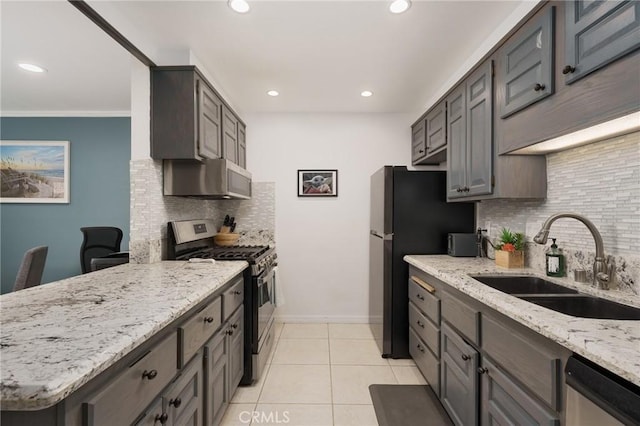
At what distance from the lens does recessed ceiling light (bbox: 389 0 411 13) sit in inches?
63.8

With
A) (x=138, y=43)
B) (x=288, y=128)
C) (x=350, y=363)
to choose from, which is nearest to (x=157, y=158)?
(x=138, y=43)

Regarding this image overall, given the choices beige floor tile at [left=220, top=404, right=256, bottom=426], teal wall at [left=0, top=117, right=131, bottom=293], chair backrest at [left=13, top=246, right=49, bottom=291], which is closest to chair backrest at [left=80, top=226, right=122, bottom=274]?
teal wall at [left=0, top=117, right=131, bottom=293]

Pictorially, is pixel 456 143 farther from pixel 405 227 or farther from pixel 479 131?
pixel 405 227

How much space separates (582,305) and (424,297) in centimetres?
98

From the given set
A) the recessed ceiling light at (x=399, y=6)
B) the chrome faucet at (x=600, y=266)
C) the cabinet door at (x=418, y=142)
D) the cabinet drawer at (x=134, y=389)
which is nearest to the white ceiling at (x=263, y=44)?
the recessed ceiling light at (x=399, y=6)

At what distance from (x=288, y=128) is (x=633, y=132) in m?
2.98

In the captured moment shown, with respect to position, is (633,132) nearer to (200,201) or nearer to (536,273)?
(536,273)

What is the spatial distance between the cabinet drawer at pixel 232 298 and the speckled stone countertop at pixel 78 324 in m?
0.20

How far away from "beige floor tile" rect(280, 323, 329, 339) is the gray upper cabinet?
2027mm

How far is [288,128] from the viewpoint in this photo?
354 cm

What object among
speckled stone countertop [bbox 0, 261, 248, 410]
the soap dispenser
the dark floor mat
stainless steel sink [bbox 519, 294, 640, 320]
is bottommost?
the dark floor mat

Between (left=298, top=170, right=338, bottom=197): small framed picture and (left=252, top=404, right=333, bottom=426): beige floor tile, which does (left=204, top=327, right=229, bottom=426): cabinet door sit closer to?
(left=252, top=404, right=333, bottom=426): beige floor tile

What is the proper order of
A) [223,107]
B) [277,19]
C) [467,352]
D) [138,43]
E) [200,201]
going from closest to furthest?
[467,352] → [277,19] → [138,43] → [223,107] → [200,201]

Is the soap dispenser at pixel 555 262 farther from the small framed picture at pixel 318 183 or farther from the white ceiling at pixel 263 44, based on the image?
the small framed picture at pixel 318 183
